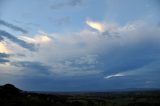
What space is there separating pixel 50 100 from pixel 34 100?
178 inches

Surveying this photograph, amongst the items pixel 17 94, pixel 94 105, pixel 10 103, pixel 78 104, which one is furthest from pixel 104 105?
pixel 10 103

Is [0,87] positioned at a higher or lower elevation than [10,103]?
higher

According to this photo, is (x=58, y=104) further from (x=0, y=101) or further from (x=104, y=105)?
(x=104, y=105)

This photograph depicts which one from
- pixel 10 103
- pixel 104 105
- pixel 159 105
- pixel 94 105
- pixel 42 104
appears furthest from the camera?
pixel 159 105

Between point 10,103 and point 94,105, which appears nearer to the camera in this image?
point 10,103

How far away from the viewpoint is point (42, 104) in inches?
1984

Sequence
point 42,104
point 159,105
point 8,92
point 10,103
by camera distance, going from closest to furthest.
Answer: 1. point 10,103
2. point 42,104
3. point 8,92
4. point 159,105

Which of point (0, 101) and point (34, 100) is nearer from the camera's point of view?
point (0, 101)

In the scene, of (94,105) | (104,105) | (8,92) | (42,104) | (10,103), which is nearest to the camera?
(10,103)

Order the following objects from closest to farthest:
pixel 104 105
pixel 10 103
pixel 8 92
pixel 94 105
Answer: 1. pixel 10 103
2. pixel 8 92
3. pixel 94 105
4. pixel 104 105

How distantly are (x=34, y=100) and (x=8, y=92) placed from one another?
19.7 feet

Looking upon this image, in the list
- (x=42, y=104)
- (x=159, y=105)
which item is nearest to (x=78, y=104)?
(x=42, y=104)

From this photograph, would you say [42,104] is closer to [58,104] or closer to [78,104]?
[58,104]

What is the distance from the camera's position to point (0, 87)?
5616cm
